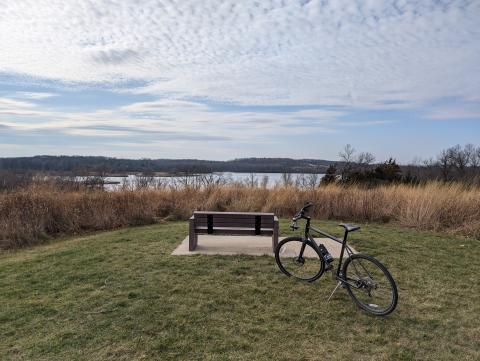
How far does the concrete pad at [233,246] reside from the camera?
673cm

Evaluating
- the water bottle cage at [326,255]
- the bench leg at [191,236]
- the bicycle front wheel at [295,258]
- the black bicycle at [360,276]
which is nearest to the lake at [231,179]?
the bench leg at [191,236]

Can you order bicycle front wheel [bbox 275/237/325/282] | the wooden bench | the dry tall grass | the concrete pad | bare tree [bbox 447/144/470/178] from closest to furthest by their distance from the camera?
bicycle front wheel [bbox 275/237/325/282]
the wooden bench
the concrete pad
the dry tall grass
bare tree [bbox 447/144/470/178]

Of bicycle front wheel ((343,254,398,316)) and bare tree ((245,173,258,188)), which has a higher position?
bare tree ((245,173,258,188))

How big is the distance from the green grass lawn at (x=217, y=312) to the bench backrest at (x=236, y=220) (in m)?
0.58

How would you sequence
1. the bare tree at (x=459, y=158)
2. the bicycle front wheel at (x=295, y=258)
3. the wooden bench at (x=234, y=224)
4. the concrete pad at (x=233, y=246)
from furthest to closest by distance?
the bare tree at (x=459, y=158)
the concrete pad at (x=233, y=246)
the wooden bench at (x=234, y=224)
the bicycle front wheel at (x=295, y=258)

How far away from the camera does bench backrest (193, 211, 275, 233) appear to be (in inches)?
260

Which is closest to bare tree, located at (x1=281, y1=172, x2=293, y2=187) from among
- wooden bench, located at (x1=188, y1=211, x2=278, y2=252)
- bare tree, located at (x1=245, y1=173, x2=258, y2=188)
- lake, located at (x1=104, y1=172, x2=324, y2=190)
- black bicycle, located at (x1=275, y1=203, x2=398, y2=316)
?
lake, located at (x1=104, y1=172, x2=324, y2=190)

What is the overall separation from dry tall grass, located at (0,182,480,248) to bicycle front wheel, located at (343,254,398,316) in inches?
219

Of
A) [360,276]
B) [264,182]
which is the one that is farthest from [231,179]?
[360,276]

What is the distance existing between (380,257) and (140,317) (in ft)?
13.8

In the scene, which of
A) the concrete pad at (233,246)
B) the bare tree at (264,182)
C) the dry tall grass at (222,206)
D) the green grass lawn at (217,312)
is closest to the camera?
the green grass lawn at (217,312)

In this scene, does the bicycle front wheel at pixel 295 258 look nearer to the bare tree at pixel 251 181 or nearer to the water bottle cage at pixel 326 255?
the water bottle cage at pixel 326 255

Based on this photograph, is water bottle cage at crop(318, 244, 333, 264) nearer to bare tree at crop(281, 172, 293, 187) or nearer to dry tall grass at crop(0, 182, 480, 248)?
dry tall grass at crop(0, 182, 480, 248)

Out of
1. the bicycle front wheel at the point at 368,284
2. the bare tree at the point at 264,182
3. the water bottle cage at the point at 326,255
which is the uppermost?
the bare tree at the point at 264,182
